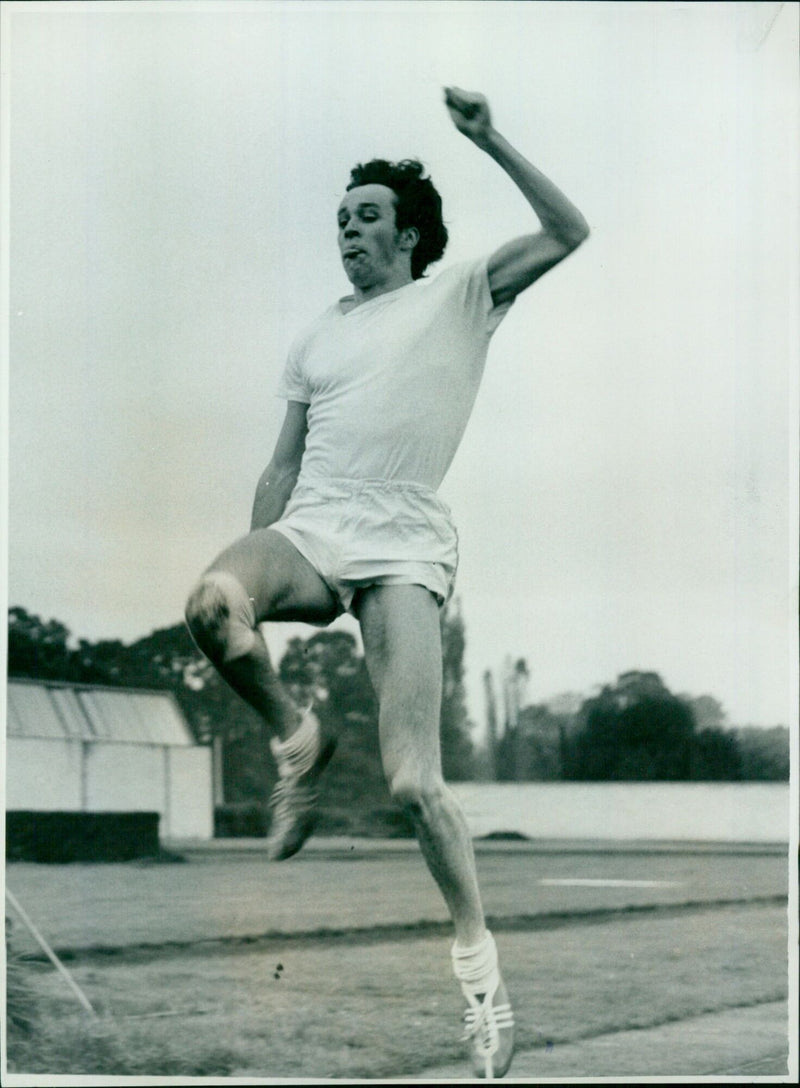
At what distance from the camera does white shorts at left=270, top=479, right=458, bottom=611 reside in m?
4.28

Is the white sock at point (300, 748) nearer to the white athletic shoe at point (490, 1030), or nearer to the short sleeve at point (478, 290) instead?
the white athletic shoe at point (490, 1030)

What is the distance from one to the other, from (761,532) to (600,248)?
3.15 feet

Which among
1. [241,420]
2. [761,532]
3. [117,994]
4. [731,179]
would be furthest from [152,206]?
[117,994]

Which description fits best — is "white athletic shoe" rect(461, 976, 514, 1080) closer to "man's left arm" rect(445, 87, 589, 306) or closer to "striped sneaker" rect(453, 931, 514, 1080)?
"striped sneaker" rect(453, 931, 514, 1080)

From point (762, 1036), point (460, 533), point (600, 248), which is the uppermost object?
point (600, 248)

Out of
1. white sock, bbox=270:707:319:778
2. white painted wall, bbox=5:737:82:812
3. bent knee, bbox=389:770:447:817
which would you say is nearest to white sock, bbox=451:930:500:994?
bent knee, bbox=389:770:447:817

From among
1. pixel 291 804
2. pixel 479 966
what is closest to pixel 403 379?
pixel 291 804

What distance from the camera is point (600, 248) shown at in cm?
444

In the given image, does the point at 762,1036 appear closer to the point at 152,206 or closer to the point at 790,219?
the point at 790,219

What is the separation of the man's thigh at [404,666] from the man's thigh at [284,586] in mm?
119

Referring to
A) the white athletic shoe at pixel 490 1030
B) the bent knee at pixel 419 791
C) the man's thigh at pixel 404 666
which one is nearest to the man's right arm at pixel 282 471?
the man's thigh at pixel 404 666

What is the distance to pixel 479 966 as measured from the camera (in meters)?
4.31

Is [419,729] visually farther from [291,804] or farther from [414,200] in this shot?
[414,200]

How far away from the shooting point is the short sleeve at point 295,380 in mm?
4480
